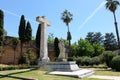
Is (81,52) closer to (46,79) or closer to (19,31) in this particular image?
(19,31)

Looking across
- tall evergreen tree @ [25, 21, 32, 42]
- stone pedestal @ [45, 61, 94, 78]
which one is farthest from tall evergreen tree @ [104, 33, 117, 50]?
stone pedestal @ [45, 61, 94, 78]

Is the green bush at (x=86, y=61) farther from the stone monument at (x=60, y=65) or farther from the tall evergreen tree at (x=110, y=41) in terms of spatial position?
the tall evergreen tree at (x=110, y=41)

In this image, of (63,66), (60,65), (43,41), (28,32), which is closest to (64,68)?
(63,66)

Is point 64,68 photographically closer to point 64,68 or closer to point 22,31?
point 64,68

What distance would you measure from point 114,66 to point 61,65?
8.85m

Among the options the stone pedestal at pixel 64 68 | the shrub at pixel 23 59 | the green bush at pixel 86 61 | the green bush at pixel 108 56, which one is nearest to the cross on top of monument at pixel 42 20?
the stone pedestal at pixel 64 68

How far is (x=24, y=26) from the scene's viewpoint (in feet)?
115

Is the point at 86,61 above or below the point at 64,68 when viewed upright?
above

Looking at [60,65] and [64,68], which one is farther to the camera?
[60,65]

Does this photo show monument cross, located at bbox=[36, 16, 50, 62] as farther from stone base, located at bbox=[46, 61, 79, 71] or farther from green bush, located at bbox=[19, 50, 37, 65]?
green bush, located at bbox=[19, 50, 37, 65]

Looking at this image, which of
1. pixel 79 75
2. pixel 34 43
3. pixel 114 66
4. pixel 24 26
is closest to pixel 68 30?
pixel 34 43

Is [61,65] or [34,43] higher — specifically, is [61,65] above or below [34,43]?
below

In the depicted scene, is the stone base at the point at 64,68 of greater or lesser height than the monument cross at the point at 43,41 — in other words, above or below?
below

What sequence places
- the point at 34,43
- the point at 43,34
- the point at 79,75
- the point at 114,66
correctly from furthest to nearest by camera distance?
the point at 34,43 → the point at 114,66 → the point at 43,34 → the point at 79,75
